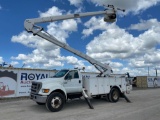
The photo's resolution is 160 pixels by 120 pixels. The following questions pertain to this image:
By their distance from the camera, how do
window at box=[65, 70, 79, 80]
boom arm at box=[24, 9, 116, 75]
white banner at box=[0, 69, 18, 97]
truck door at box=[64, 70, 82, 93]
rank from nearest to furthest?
truck door at box=[64, 70, 82, 93] < window at box=[65, 70, 79, 80] < boom arm at box=[24, 9, 116, 75] < white banner at box=[0, 69, 18, 97]

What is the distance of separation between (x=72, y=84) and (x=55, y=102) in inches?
69.2

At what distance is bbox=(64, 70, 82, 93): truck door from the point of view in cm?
1219

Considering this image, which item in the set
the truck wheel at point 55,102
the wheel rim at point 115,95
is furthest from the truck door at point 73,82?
the wheel rim at point 115,95

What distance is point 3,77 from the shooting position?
Result: 1745cm

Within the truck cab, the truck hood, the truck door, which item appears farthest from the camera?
the truck door

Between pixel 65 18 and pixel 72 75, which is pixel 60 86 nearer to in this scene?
pixel 72 75

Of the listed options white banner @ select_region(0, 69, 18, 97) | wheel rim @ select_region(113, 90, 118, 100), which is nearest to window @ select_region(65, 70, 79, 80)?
wheel rim @ select_region(113, 90, 118, 100)

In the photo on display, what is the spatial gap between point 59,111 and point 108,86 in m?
4.52

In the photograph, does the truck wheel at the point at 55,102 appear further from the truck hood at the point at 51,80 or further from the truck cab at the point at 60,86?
the truck hood at the point at 51,80

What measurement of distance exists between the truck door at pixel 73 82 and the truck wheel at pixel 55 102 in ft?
2.91

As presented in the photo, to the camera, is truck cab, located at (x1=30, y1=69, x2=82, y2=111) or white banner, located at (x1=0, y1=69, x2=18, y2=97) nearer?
truck cab, located at (x1=30, y1=69, x2=82, y2=111)

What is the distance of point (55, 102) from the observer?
11.1m

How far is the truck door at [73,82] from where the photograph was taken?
12188 millimetres

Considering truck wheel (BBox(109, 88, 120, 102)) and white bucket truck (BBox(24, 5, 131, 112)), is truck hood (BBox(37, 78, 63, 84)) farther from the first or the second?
truck wheel (BBox(109, 88, 120, 102))
